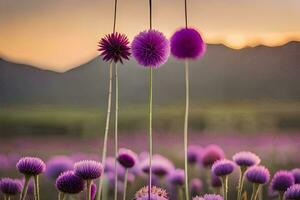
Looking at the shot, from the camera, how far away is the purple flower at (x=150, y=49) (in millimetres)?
1247

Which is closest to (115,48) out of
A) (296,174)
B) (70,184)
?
(70,184)

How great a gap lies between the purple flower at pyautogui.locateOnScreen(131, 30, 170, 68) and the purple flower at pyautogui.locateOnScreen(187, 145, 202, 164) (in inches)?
11.0

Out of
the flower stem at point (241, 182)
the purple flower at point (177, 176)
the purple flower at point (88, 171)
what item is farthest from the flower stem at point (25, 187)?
the flower stem at point (241, 182)

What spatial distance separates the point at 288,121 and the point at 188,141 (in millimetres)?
275

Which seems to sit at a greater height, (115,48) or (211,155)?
(115,48)

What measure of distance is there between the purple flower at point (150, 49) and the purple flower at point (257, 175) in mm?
344

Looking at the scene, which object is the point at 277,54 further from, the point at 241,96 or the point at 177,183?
the point at 177,183

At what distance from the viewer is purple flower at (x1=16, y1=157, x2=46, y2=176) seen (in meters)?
1.27

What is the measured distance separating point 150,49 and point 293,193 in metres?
0.46

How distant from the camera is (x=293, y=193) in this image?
127cm

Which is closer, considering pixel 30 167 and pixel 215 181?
pixel 30 167

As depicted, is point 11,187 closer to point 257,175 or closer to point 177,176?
point 177,176

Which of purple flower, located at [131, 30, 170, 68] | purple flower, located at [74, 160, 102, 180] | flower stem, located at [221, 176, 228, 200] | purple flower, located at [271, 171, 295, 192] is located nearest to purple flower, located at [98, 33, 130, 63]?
purple flower, located at [131, 30, 170, 68]

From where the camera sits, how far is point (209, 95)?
1.44 m
